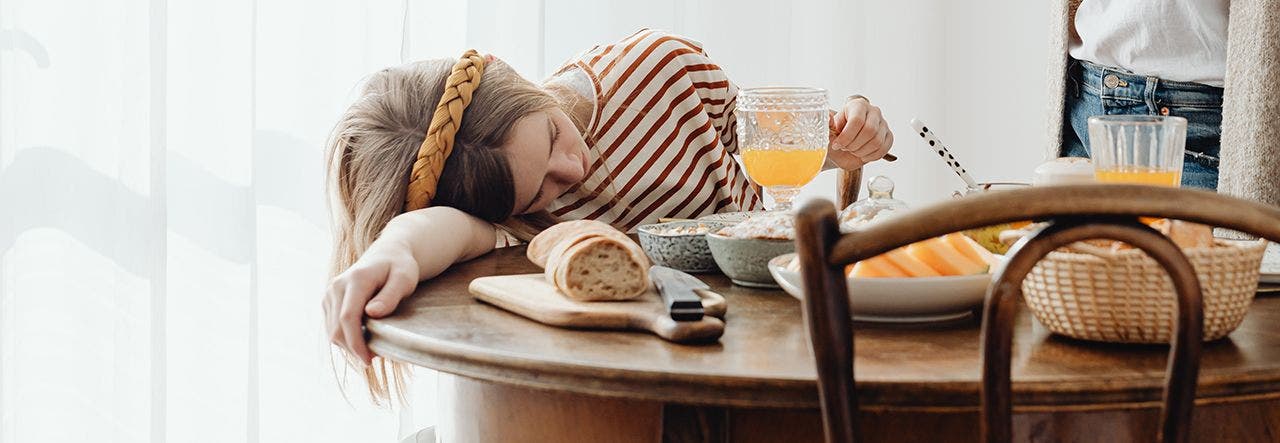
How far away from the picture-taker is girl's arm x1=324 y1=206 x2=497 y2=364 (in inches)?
38.6

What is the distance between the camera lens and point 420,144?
4.68 ft

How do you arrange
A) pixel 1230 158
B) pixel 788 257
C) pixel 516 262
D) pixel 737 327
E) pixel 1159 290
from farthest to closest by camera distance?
pixel 1230 158 → pixel 516 262 → pixel 788 257 → pixel 737 327 → pixel 1159 290

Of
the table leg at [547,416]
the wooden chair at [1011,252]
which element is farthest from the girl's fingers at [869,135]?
the wooden chair at [1011,252]

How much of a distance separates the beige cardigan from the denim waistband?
99 mm

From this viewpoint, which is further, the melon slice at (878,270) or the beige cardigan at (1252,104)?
the beige cardigan at (1252,104)

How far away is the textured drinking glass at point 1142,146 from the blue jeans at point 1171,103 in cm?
113

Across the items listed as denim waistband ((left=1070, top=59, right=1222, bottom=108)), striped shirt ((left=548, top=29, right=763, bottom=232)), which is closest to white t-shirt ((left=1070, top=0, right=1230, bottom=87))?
denim waistband ((left=1070, top=59, right=1222, bottom=108))

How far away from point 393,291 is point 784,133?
0.57 metres

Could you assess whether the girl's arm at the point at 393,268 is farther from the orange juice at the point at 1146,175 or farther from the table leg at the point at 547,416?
the orange juice at the point at 1146,175

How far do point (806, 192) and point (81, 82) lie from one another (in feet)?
7.31

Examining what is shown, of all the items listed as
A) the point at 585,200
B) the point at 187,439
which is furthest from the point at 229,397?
the point at 585,200

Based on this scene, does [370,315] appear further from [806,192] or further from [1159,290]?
[806,192]

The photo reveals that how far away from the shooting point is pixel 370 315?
3.20ft

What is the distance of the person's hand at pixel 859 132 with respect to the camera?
1787 millimetres
